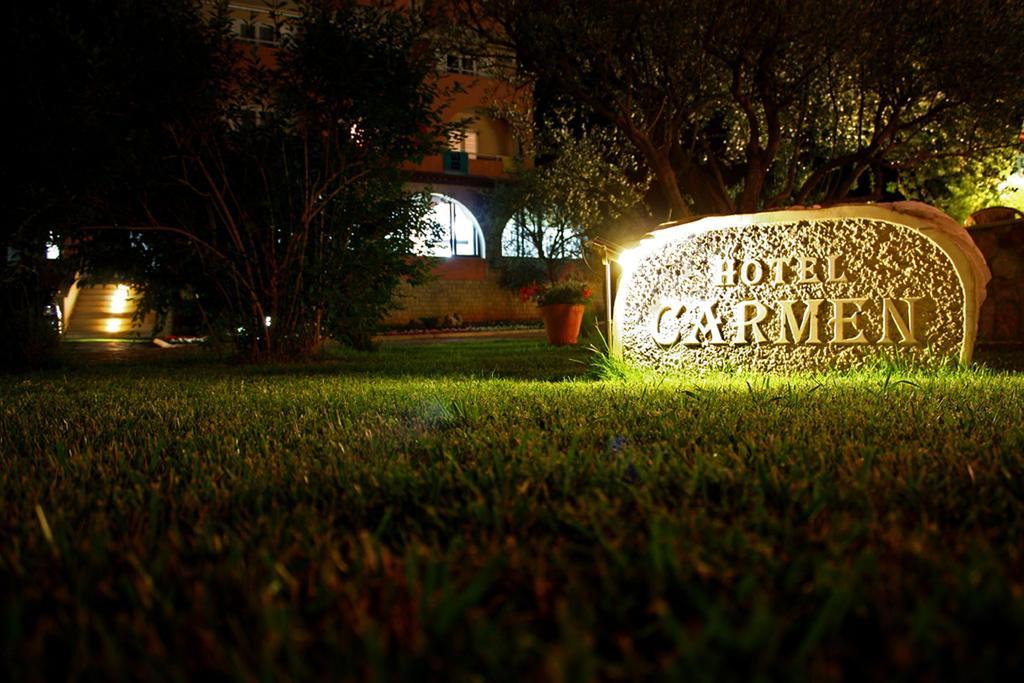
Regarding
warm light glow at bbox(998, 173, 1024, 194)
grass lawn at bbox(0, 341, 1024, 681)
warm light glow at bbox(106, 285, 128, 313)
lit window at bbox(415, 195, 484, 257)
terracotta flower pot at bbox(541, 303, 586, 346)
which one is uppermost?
lit window at bbox(415, 195, 484, 257)

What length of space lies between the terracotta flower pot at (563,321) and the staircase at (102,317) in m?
12.2

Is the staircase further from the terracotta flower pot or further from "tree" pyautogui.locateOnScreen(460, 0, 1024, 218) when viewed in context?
"tree" pyautogui.locateOnScreen(460, 0, 1024, 218)

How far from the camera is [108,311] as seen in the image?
20.9m

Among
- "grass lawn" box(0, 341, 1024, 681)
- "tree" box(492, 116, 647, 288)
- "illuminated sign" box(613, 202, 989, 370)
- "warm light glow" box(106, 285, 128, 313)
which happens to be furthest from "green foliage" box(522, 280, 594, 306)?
"warm light glow" box(106, 285, 128, 313)

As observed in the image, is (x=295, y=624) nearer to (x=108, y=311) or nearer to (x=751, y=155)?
(x=751, y=155)

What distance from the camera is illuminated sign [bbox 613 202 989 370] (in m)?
5.13

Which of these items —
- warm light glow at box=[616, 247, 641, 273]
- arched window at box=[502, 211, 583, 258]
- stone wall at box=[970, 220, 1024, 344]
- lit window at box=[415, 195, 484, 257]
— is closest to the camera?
warm light glow at box=[616, 247, 641, 273]

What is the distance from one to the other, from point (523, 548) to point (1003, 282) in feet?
30.2

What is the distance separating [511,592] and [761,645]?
429mm

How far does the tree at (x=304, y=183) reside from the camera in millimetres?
7336

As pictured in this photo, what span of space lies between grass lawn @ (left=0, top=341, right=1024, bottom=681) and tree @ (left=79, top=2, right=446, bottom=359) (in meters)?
4.63

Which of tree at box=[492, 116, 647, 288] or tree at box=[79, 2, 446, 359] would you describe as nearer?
tree at box=[79, 2, 446, 359]

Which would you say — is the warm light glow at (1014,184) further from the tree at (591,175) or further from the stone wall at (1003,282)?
the tree at (591,175)

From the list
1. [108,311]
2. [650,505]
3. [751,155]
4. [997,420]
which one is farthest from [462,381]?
[108,311]
